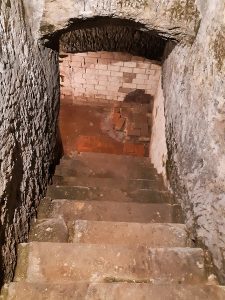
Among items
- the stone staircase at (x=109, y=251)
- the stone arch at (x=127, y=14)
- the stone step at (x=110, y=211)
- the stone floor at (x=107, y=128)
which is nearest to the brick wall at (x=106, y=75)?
the stone floor at (x=107, y=128)

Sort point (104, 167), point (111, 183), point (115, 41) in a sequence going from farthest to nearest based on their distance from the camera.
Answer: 1. point (115, 41)
2. point (104, 167)
3. point (111, 183)

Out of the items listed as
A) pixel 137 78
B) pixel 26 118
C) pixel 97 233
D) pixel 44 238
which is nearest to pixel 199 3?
pixel 26 118

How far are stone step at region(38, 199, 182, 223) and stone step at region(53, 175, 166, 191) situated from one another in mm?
555

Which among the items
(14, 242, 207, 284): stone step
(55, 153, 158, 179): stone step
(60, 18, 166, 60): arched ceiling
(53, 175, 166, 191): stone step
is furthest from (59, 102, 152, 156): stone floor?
(14, 242, 207, 284): stone step

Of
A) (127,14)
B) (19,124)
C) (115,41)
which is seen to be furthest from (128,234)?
(115,41)

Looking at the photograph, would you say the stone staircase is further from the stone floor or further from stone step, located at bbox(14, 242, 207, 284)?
the stone floor

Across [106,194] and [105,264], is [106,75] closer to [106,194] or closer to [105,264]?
[106,194]

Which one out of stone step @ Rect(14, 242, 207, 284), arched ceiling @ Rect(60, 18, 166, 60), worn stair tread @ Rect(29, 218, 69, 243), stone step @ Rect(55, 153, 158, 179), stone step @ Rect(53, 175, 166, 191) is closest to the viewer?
stone step @ Rect(14, 242, 207, 284)

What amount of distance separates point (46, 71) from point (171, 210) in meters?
1.90

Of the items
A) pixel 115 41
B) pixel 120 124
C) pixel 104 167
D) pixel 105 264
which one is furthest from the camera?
pixel 120 124

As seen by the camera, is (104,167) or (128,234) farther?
(104,167)

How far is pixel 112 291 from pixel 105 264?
245mm

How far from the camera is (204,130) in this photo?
84.9 inches

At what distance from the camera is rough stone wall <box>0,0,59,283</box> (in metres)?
1.74
